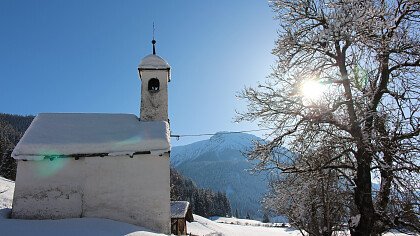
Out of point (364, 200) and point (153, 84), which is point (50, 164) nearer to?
point (153, 84)

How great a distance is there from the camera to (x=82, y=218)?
1472cm

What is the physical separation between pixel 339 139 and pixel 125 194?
439 inches

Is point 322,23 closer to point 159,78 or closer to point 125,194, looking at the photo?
point 125,194

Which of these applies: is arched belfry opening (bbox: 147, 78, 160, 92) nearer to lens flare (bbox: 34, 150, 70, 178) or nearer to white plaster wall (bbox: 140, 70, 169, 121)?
white plaster wall (bbox: 140, 70, 169, 121)

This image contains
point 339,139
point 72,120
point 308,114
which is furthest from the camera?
point 72,120

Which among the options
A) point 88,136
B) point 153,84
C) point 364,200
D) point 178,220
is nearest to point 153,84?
point 153,84

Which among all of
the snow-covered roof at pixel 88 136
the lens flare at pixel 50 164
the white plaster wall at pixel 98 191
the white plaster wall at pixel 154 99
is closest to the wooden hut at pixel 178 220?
the white plaster wall at pixel 154 99

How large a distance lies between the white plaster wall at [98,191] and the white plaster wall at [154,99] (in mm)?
4102

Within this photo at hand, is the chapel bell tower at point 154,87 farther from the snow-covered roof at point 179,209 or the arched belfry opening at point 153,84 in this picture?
the snow-covered roof at point 179,209

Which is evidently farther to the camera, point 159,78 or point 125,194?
point 159,78

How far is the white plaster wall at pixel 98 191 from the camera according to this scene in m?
15.1

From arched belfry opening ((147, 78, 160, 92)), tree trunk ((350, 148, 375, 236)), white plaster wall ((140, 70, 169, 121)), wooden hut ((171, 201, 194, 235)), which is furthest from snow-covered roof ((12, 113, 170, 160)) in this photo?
wooden hut ((171, 201, 194, 235))

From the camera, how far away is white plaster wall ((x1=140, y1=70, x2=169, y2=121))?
65.3 ft

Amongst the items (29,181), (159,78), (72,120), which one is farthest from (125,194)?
(159,78)
